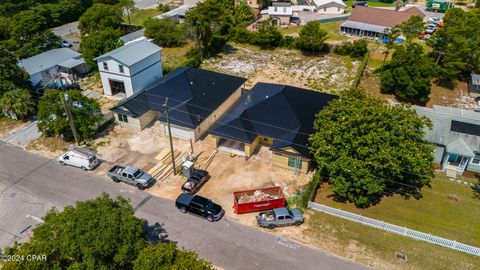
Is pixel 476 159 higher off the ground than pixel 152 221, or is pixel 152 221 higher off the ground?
pixel 476 159

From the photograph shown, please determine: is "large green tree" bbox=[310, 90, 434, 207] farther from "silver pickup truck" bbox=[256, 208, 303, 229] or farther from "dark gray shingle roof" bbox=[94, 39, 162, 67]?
"dark gray shingle roof" bbox=[94, 39, 162, 67]

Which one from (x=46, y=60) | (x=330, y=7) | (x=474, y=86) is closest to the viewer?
(x=474, y=86)

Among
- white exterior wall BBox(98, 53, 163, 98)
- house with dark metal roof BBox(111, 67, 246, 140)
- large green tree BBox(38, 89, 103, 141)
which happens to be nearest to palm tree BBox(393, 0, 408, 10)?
house with dark metal roof BBox(111, 67, 246, 140)

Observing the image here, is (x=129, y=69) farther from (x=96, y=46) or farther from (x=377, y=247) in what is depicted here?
(x=377, y=247)

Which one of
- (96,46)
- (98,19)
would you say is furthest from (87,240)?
(98,19)

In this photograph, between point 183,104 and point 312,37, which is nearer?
point 183,104

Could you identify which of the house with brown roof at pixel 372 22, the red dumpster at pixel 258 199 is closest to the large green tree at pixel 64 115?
the red dumpster at pixel 258 199
